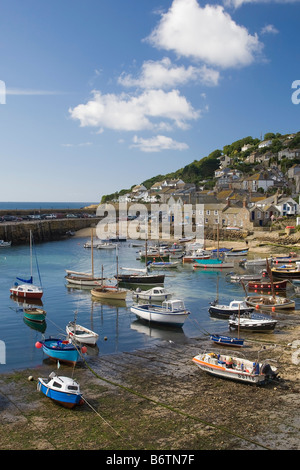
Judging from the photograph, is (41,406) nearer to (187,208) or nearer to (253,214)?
(253,214)

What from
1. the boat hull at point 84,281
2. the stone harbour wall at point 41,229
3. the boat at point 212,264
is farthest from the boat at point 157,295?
the stone harbour wall at point 41,229

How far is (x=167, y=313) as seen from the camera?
2902cm

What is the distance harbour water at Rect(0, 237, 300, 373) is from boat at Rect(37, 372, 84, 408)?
528 centimetres

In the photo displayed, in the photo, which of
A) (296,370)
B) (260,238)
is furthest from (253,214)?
(296,370)

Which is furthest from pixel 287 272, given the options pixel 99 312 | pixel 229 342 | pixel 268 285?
pixel 229 342

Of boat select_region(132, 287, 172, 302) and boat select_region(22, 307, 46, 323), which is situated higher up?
boat select_region(132, 287, 172, 302)

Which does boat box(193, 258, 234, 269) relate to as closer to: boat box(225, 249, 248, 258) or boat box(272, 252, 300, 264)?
boat box(272, 252, 300, 264)

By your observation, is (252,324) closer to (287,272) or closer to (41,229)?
(287,272)

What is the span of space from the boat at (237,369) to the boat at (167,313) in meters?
8.69

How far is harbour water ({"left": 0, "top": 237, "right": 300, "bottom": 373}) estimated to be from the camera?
2555cm

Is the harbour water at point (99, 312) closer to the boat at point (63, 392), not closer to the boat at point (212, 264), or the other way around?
the boat at point (212, 264)

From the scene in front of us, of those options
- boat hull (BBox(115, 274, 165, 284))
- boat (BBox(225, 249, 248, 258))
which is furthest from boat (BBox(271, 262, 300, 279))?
boat (BBox(225, 249, 248, 258))
